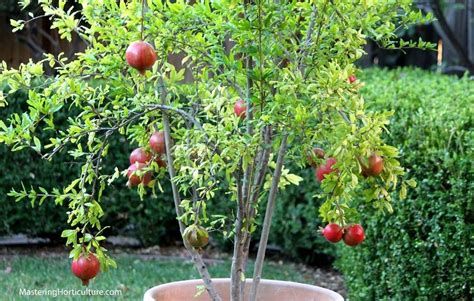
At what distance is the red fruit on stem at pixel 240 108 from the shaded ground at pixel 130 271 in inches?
126

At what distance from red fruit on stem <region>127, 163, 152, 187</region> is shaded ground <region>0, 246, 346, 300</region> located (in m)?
2.96

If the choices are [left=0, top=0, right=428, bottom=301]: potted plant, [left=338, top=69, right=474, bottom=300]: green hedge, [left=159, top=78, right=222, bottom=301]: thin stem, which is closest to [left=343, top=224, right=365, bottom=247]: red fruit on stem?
[left=0, top=0, right=428, bottom=301]: potted plant

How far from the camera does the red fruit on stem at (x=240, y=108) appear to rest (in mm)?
2645

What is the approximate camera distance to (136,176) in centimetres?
273

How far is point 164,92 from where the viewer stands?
2734 mm

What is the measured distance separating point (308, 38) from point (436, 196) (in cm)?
210

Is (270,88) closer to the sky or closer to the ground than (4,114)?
closer to the sky

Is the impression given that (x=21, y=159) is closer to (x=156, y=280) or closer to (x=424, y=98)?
(x=156, y=280)

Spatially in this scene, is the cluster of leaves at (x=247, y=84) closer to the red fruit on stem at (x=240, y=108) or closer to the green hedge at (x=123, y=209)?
the red fruit on stem at (x=240, y=108)

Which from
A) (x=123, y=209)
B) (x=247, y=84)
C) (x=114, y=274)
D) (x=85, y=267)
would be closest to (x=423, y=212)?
(x=247, y=84)

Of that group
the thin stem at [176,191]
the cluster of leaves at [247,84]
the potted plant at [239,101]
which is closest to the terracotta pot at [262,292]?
the potted plant at [239,101]

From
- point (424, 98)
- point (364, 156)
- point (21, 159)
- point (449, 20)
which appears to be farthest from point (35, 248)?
point (449, 20)

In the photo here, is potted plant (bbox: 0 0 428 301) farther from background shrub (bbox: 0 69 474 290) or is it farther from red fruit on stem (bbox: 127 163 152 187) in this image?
background shrub (bbox: 0 69 474 290)

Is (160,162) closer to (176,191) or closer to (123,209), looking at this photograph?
(176,191)
